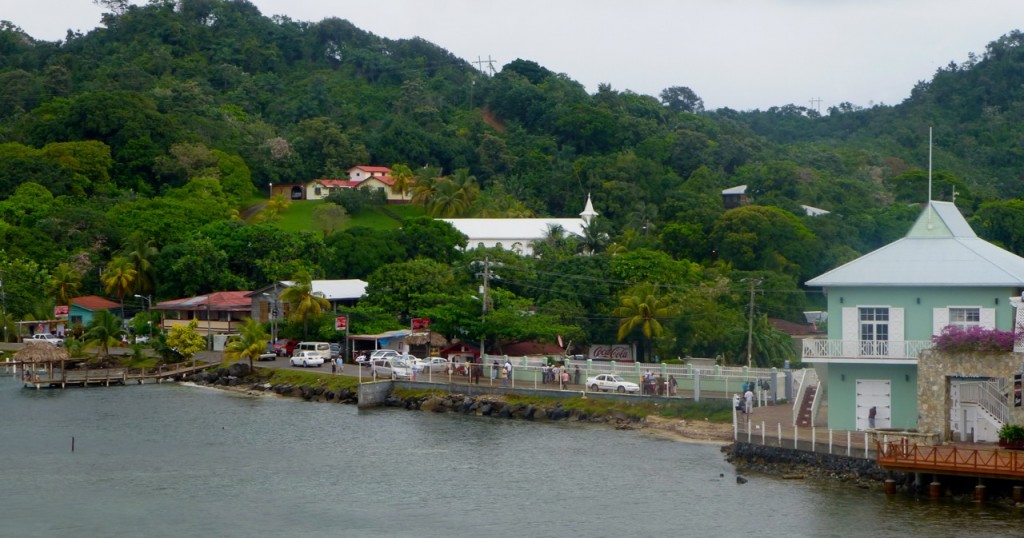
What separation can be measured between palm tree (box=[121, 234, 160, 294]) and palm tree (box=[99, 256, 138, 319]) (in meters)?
0.35

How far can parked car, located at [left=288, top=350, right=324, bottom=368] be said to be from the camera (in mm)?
64688

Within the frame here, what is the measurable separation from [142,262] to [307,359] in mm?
22358

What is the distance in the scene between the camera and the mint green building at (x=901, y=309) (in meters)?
36.9

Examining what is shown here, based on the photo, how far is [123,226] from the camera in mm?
90500

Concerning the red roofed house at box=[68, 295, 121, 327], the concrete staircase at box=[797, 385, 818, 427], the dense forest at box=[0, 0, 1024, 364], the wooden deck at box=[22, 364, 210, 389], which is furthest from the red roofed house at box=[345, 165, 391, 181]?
the concrete staircase at box=[797, 385, 818, 427]

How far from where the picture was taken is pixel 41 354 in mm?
64938

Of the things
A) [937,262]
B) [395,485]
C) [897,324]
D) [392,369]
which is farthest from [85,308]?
[937,262]

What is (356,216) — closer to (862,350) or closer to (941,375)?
(862,350)

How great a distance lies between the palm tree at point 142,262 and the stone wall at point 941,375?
5759cm

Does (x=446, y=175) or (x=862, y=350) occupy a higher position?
(x=446, y=175)

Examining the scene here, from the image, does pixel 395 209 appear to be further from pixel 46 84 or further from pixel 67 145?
pixel 46 84

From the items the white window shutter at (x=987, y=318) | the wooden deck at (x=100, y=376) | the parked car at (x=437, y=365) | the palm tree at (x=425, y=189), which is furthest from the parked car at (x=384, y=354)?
the palm tree at (x=425, y=189)

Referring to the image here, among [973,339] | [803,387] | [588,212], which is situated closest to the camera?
[973,339]

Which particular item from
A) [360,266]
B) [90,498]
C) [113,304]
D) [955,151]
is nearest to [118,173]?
[113,304]
